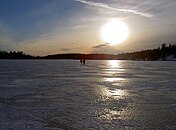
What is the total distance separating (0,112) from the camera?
7047mm

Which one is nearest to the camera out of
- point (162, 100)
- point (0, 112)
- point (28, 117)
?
point (28, 117)

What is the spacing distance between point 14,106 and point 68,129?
117 inches

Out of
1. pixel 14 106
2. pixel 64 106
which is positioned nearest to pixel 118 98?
pixel 64 106

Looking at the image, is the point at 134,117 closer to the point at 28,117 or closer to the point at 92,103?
the point at 92,103

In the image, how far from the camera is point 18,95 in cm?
1005

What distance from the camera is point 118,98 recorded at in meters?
9.52

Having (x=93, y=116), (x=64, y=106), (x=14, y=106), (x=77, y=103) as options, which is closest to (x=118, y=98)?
(x=77, y=103)

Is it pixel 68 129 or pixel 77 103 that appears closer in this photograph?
pixel 68 129

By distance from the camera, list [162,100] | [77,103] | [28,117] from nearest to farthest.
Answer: [28,117] < [77,103] < [162,100]

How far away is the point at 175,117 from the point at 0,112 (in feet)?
15.4

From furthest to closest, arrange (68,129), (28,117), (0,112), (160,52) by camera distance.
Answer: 1. (160,52)
2. (0,112)
3. (28,117)
4. (68,129)

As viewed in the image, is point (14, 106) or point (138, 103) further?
point (138, 103)

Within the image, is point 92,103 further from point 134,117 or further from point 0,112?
point 0,112

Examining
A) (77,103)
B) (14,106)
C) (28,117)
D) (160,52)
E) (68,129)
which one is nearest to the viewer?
(68,129)
